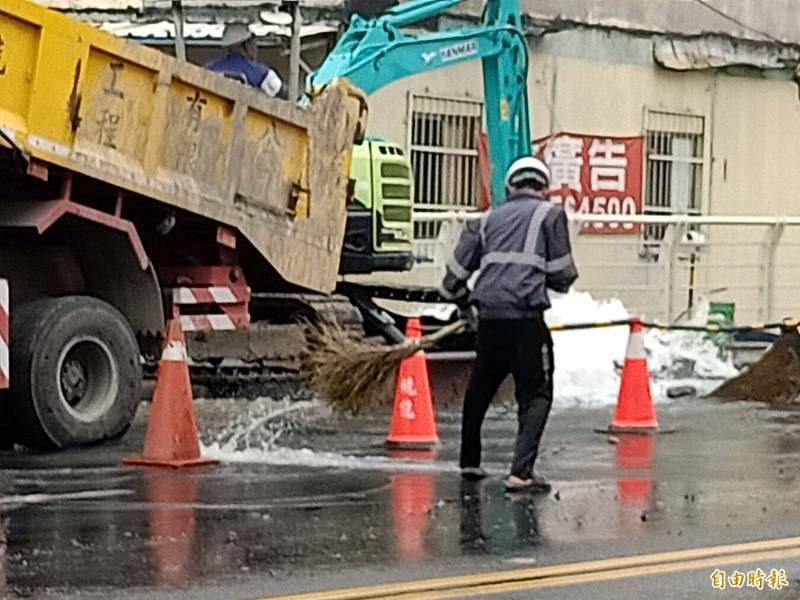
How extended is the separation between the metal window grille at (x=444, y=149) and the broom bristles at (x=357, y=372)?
9.35 m

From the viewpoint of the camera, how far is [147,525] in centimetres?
880

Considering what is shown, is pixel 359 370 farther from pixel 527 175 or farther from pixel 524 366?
pixel 527 175

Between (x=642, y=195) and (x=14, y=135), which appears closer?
(x=14, y=135)

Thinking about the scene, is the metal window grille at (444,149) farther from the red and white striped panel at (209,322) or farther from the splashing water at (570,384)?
the red and white striped panel at (209,322)

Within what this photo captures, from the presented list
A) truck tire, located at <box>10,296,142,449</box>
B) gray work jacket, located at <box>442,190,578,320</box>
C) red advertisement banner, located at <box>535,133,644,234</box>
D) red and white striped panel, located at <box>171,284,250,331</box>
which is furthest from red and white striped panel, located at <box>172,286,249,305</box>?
red advertisement banner, located at <box>535,133,644,234</box>

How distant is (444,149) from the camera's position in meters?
22.4

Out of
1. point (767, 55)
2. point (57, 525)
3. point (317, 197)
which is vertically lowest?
point (57, 525)

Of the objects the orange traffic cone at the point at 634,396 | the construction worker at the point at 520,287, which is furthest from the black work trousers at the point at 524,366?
the orange traffic cone at the point at 634,396

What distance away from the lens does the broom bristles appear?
12375mm

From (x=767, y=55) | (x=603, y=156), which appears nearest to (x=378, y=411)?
(x=603, y=156)

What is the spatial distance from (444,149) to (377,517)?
13.6 meters

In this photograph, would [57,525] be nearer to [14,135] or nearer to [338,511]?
[338,511]

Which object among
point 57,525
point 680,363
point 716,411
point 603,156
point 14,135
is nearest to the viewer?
point 57,525

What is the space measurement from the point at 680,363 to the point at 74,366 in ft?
28.3
